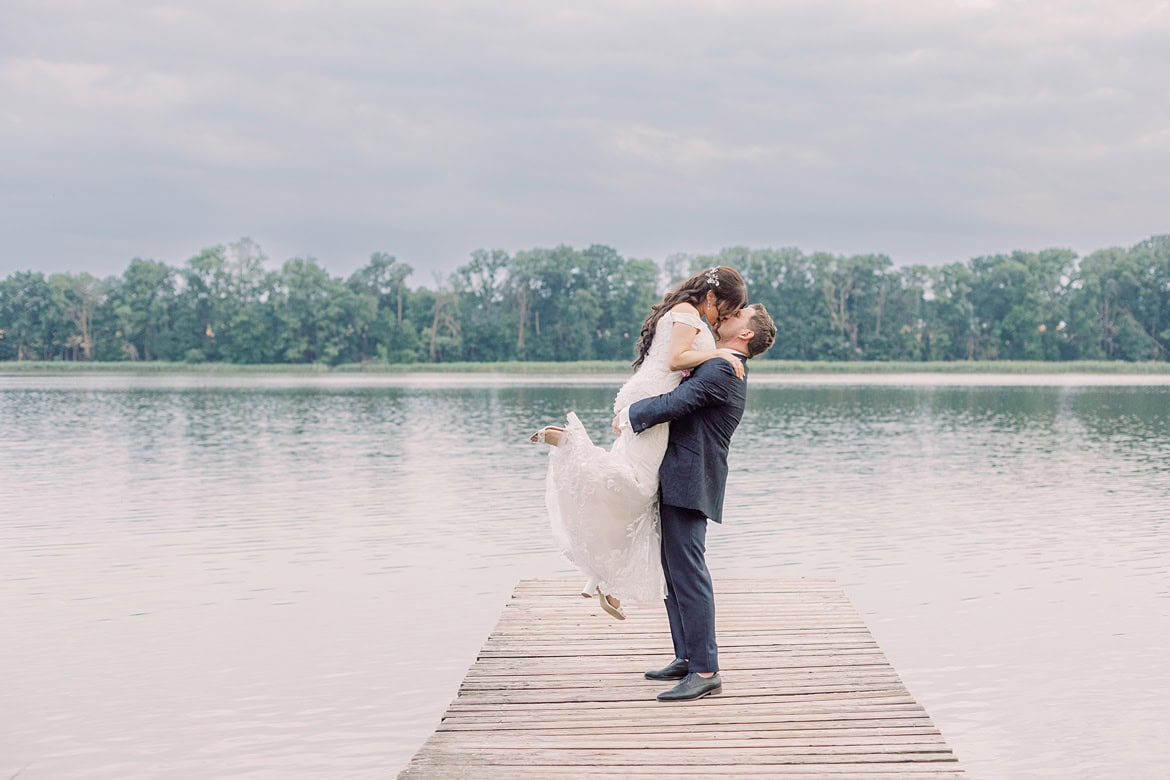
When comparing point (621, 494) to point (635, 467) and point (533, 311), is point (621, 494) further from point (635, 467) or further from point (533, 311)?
point (533, 311)

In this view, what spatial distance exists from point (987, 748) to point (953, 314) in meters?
96.8

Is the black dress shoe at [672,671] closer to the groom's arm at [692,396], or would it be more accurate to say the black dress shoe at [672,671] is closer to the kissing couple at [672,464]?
the kissing couple at [672,464]

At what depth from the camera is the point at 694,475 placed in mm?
5332

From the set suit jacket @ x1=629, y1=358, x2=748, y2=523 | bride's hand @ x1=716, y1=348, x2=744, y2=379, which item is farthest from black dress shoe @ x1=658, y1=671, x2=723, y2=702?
bride's hand @ x1=716, y1=348, x2=744, y2=379

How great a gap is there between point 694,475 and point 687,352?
22.4 inches

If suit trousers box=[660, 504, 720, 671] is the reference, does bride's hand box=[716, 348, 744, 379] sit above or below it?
above

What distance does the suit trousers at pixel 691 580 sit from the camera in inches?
212

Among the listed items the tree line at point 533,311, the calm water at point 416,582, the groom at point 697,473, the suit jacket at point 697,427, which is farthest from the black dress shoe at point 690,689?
the tree line at point 533,311

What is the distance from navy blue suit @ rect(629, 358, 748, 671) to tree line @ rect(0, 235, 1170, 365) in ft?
306

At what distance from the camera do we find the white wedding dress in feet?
17.7

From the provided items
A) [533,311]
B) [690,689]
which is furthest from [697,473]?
[533,311]

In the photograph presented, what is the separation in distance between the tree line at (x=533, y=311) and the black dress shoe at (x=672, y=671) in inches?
3663

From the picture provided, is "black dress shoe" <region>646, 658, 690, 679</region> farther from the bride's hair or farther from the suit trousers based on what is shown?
the bride's hair

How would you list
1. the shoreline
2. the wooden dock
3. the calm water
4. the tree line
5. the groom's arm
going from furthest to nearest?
the tree line, the shoreline, the calm water, the groom's arm, the wooden dock
